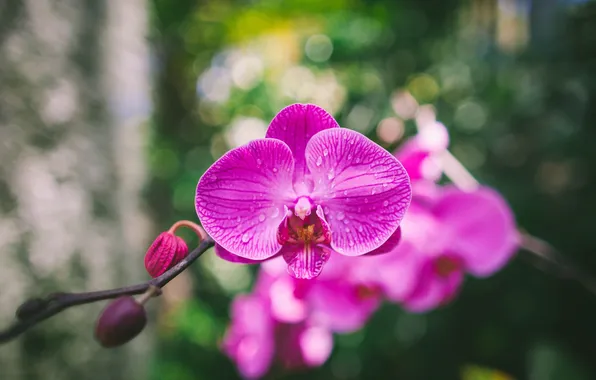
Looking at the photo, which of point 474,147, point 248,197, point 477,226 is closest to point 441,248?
point 477,226

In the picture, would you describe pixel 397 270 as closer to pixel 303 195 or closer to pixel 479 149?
pixel 303 195

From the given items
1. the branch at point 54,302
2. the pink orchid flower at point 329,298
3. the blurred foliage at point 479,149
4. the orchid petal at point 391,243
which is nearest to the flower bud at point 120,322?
the branch at point 54,302

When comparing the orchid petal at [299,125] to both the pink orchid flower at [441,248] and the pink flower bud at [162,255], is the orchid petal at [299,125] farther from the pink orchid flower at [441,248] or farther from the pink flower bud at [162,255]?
the pink orchid flower at [441,248]

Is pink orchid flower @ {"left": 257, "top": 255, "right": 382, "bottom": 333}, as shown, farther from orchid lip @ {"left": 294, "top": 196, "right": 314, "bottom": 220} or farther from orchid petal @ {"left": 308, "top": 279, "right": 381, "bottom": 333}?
orchid lip @ {"left": 294, "top": 196, "right": 314, "bottom": 220}

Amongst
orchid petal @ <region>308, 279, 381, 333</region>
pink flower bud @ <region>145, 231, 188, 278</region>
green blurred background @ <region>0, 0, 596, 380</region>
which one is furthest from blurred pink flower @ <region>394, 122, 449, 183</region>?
pink flower bud @ <region>145, 231, 188, 278</region>

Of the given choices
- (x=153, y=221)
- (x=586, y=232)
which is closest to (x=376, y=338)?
(x=586, y=232)

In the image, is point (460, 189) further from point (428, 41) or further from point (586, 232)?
point (428, 41)
